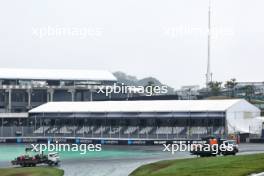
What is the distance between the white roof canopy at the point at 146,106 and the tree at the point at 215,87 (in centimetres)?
5597

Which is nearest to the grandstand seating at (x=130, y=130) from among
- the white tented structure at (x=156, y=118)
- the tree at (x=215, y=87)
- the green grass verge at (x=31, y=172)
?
the white tented structure at (x=156, y=118)

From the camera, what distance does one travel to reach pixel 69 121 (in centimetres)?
10406

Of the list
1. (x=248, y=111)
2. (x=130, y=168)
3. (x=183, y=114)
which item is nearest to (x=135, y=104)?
(x=183, y=114)

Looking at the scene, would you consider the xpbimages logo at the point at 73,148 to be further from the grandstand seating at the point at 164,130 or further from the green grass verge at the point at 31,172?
the green grass verge at the point at 31,172

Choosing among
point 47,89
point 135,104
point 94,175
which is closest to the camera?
point 94,175

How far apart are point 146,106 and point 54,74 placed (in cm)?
5025

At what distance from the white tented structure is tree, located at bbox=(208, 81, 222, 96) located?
5667 cm

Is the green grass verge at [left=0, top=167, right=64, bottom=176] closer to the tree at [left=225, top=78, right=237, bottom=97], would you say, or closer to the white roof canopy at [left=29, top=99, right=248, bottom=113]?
the white roof canopy at [left=29, top=99, right=248, bottom=113]

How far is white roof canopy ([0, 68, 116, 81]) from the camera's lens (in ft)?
447

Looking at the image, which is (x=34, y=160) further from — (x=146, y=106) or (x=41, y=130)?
(x=41, y=130)

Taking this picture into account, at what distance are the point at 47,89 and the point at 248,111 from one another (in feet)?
179

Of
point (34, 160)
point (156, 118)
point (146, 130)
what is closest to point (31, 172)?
point (34, 160)

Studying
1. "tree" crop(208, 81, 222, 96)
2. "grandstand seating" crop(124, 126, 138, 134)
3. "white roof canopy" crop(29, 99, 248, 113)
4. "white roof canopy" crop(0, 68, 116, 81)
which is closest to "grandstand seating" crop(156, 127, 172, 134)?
"white roof canopy" crop(29, 99, 248, 113)

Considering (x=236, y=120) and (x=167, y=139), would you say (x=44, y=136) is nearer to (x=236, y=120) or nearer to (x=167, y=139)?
(x=167, y=139)
